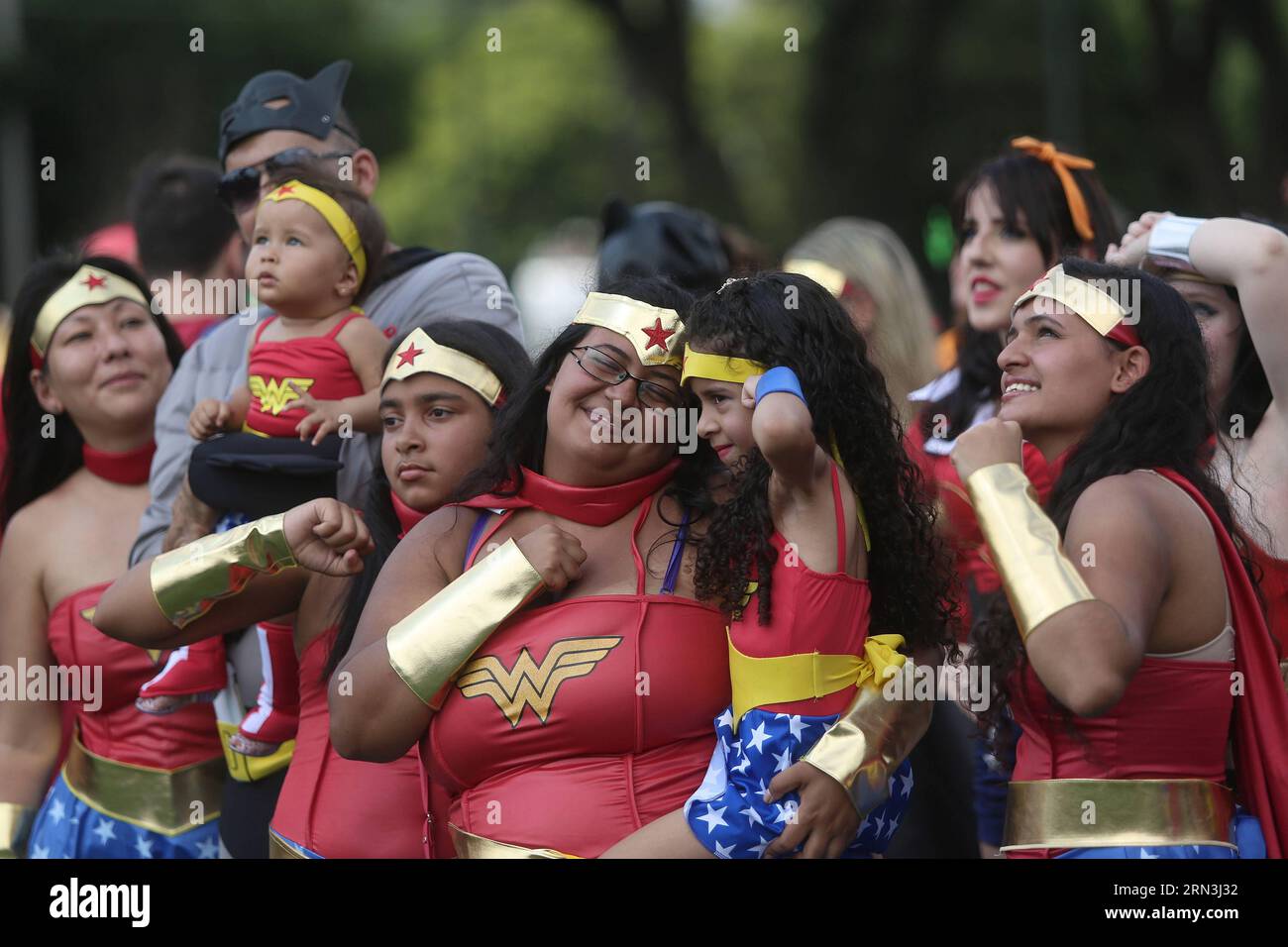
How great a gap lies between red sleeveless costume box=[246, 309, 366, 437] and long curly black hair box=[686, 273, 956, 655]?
3.63ft

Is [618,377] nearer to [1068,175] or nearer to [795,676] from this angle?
[795,676]

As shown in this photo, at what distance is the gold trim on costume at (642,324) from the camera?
10.8ft

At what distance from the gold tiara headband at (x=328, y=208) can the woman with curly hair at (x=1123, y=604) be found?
173 centimetres

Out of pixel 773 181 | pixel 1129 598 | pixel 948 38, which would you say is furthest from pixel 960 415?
pixel 773 181

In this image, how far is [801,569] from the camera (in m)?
3.02

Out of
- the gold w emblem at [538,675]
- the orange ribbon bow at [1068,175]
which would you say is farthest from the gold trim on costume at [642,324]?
the orange ribbon bow at [1068,175]

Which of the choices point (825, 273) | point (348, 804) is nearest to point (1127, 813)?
point (348, 804)

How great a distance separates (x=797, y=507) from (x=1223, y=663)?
831 millimetres

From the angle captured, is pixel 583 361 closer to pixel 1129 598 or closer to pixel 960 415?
pixel 1129 598

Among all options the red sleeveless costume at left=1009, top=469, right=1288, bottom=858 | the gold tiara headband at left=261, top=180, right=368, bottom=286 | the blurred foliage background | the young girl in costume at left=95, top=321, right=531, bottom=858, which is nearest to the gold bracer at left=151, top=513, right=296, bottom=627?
the young girl in costume at left=95, top=321, right=531, bottom=858

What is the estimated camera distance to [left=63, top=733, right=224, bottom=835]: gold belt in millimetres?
4258

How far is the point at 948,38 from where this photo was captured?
51.5 feet

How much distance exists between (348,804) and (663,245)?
9.42 feet

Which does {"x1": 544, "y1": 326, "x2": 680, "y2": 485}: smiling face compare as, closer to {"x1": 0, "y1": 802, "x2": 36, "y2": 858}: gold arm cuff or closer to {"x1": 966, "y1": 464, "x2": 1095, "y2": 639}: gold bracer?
{"x1": 966, "y1": 464, "x2": 1095, "y2": 639}: gold bracer
